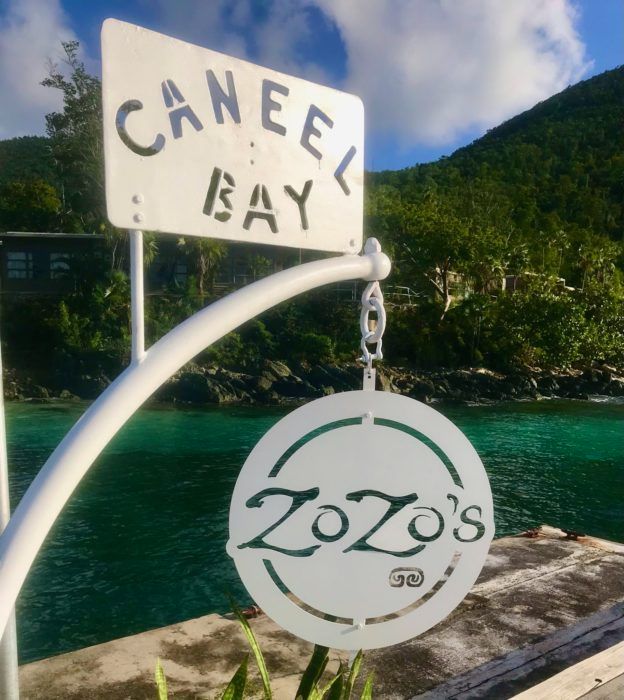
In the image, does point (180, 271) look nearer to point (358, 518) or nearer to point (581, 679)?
point (581, 679)

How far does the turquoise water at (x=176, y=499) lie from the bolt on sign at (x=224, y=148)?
6.73 m

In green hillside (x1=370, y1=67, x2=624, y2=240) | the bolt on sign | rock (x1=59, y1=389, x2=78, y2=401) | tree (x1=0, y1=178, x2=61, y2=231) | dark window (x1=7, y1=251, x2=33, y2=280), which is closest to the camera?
the bolt on sign

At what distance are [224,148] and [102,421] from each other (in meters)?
0.72

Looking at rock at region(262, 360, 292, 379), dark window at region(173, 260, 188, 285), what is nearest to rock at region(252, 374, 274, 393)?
rock at region(262, 360, 292, 379)

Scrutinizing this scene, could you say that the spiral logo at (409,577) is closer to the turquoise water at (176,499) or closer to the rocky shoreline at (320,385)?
the turquoise water at (176,499)

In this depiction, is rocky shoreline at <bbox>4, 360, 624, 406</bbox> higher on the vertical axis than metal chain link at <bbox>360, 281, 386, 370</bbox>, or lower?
lower

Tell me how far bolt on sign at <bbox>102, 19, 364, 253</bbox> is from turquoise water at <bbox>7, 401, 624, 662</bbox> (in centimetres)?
673

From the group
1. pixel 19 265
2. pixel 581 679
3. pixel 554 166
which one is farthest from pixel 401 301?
pixel 554 166

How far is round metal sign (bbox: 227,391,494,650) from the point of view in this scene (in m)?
1.96

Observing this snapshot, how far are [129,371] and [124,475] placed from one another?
1347 centimetres

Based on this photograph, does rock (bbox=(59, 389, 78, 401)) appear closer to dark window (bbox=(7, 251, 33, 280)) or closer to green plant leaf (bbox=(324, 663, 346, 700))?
dark window (bbox=(7, 251, 33, 280))

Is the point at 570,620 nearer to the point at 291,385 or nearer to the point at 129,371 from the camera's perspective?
the point at 129,371

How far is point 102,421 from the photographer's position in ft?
4.75

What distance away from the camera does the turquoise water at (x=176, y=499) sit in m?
7.94
